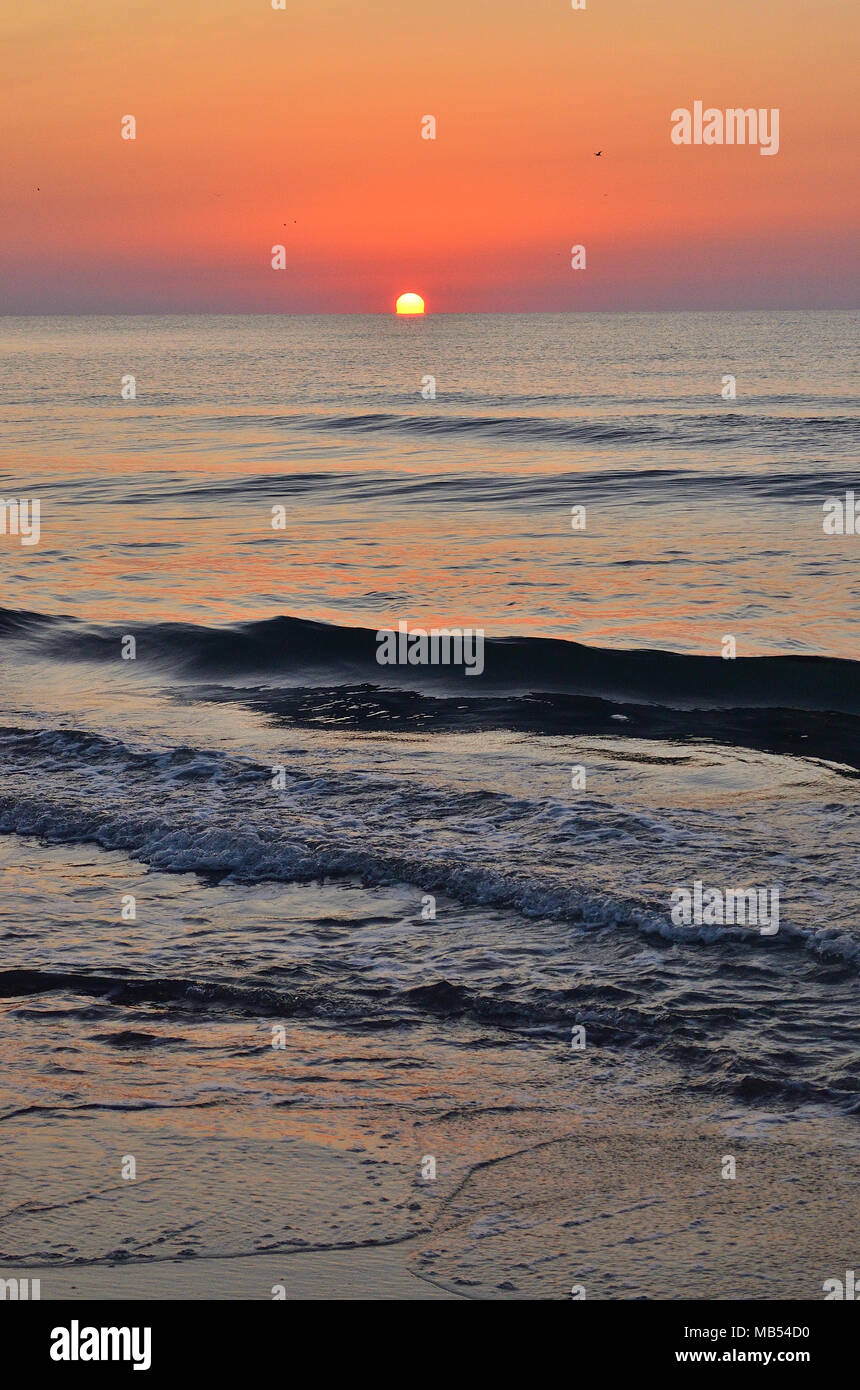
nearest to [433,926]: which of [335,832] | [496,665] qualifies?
[335,832]

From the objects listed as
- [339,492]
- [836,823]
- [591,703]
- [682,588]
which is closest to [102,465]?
[339,492]

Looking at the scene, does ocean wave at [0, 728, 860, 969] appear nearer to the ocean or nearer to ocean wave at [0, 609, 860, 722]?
the ocean

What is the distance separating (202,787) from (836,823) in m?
4.51

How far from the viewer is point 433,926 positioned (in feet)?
22.1

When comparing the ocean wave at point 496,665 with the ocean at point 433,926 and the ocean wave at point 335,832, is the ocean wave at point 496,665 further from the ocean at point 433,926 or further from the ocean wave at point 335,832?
the ocean wave at point 335,832

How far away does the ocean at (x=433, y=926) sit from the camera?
165 inches

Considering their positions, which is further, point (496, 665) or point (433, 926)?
point (496, 665)

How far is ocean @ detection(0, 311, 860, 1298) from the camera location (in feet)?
13.7

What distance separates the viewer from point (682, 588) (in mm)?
17453

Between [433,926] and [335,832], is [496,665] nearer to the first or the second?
[335,832]

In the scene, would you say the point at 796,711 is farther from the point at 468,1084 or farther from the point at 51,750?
the point at 468,1084

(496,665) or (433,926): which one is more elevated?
(496,665)

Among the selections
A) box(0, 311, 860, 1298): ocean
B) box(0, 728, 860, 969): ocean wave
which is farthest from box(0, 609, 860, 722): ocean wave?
box(0, 728, 860, 969): ocean wave

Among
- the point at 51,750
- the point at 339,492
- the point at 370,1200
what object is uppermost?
the point at 339,492
